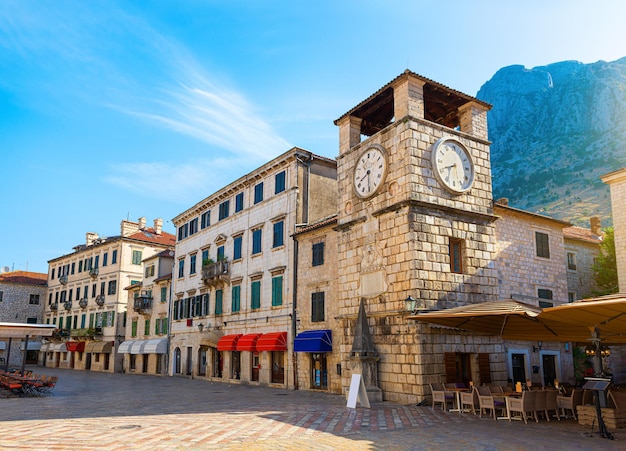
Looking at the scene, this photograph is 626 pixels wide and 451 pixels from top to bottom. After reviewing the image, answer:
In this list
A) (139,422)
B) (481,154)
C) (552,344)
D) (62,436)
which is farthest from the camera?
(552,344)

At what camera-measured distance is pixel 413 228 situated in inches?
676

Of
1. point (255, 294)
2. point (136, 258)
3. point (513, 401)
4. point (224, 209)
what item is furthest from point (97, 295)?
point (513, 401)

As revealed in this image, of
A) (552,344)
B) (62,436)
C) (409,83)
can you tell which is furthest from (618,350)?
(62,436)

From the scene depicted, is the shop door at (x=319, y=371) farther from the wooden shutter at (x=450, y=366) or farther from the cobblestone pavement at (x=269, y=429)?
the wooden shutter at (x=450, y=366)

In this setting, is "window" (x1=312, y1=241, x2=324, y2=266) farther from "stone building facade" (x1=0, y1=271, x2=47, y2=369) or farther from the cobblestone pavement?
"stone building facade" (x1=0, y1=271, x2=47, y2=369)

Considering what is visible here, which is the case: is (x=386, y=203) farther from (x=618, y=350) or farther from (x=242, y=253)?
(x=618, y=350)

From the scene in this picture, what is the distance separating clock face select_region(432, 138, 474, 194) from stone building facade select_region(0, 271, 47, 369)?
5551 cm

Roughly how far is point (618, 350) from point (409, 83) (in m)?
22.4

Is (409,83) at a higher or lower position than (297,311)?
higher

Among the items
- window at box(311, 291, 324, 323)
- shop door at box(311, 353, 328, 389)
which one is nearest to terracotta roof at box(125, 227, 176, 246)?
window at box(311, 291, 324, 323)

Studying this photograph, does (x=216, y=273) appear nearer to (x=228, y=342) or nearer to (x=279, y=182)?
(x=228, y=342)

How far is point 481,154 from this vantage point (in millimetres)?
19969

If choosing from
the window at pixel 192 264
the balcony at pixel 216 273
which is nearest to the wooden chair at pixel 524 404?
the balcony at pixel 216 273

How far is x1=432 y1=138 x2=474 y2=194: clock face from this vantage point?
18.3 metres
